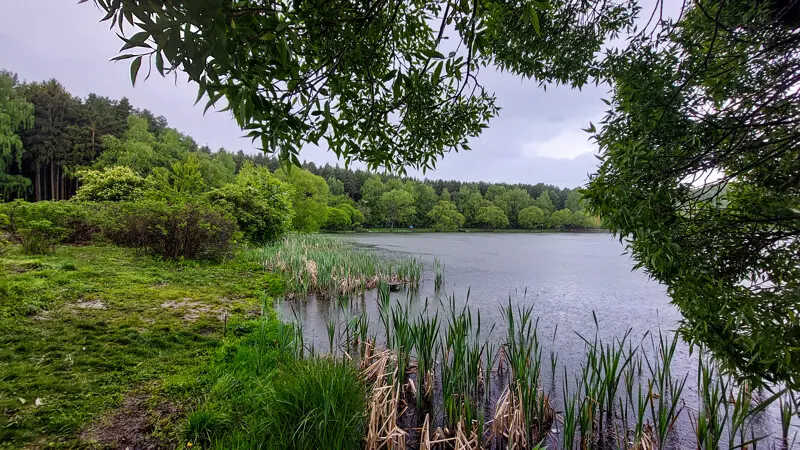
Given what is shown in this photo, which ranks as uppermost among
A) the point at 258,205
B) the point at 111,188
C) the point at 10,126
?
the point at 10,126

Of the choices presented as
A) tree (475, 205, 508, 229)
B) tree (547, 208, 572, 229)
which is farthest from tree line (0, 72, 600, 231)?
tree (547, 208, 572, 229)

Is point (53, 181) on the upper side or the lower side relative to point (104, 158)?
lower

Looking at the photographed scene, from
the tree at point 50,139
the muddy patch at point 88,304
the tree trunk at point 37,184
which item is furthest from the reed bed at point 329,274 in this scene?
the tree trunk at point 37,184

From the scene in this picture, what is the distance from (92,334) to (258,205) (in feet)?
34.8

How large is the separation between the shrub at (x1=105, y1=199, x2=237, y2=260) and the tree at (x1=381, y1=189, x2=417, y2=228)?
42.1m

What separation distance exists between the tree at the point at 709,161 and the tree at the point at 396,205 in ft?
159

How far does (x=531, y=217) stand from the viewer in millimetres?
60969

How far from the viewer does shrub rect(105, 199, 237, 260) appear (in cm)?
873

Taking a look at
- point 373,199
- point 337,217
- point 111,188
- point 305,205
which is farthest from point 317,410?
point 373,199

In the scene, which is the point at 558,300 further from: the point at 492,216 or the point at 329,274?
the point at 492,216

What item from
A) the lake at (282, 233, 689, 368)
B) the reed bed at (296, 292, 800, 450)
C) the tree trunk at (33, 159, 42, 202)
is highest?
the tree trunk at (33, 159, 42, 202)

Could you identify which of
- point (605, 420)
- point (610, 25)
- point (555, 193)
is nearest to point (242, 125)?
point (605, 420)

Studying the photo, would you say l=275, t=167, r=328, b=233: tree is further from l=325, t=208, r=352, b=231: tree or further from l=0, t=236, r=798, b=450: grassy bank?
l=0, t=236, r=798, b=450: grassy bank

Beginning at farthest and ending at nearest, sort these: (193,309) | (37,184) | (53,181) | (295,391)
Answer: (53,181) → (37,184) → (193,309) → (295,391)
